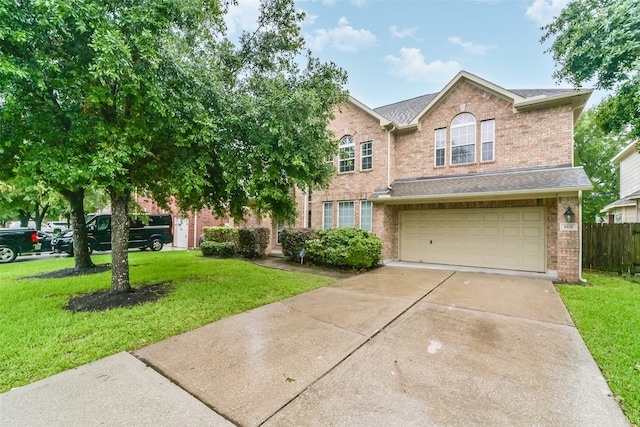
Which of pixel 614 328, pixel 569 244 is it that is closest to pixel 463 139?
pixel 569 244

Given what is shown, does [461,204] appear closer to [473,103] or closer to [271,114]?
[473,103]

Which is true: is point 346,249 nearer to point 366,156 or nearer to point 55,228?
point 366,156

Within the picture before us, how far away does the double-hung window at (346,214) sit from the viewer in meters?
12.2

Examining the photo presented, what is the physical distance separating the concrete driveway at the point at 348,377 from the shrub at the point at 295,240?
617 centimetres

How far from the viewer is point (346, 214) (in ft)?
40.7

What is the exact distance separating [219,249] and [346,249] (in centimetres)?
708

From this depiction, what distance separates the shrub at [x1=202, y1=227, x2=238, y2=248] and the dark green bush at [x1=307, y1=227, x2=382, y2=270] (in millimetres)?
5171

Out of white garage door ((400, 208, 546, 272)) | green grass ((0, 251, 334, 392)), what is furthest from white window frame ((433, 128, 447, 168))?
green grass ((0, 251, 334, 392))

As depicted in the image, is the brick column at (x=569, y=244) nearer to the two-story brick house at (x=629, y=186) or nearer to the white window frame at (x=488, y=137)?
the white window frame at (x=488, y=137)

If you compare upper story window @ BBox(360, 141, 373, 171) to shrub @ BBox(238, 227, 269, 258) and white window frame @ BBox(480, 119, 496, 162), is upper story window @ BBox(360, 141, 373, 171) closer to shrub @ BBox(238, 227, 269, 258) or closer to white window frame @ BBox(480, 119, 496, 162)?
white window frame @ BBox(480, 119, 496, 162)

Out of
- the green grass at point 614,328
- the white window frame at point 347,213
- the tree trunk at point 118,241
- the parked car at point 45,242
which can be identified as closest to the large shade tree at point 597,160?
the green grass at point 614,328

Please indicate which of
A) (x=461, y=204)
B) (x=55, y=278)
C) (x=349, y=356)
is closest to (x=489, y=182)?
(x=461, y=204)

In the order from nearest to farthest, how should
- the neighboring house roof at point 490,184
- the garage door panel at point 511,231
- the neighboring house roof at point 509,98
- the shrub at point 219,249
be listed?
the neighboring house roof at point 490,184
the neighboring house roof at point 509,98
the garage door panel at point 511,231
the shrub at point 219,249

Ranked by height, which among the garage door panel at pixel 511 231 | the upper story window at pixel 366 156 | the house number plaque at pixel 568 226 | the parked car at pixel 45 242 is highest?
the upper story window at pixel 366 156
